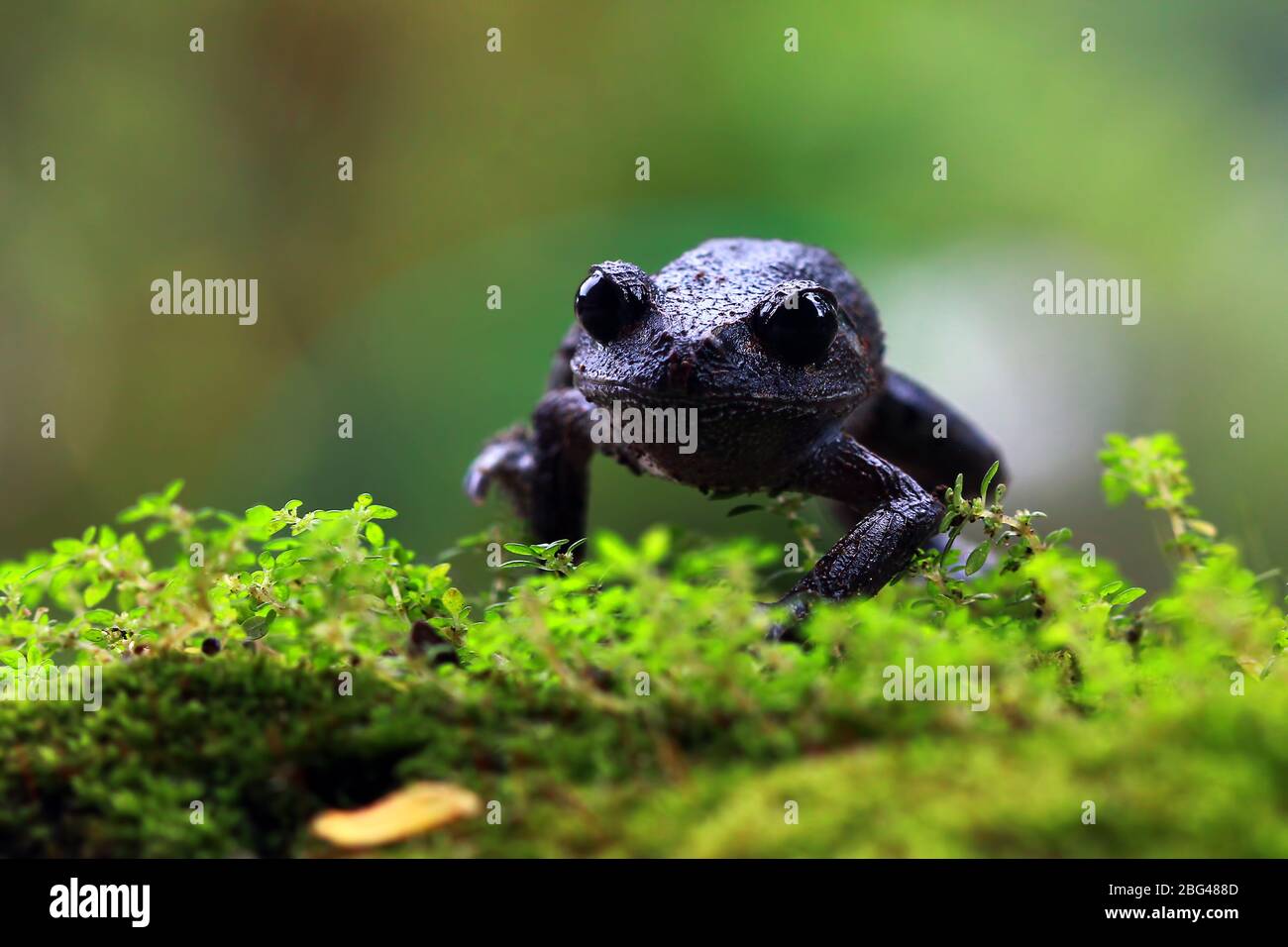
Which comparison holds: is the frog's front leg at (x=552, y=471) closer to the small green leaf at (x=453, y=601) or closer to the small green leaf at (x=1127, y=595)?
the small green leaf at (x=453, y=601)

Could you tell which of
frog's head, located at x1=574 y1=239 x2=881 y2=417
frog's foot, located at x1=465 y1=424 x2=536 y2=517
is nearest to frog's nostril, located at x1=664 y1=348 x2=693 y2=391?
frog's head, located at x1=574 y1=239 x2=881 y2=417

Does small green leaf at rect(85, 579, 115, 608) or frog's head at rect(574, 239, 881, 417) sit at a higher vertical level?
frog's head at rect(574, 239, 881, 417)

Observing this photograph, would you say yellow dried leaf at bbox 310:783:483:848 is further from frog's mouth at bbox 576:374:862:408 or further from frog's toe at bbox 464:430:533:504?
frog's toe at bbox 464:430:533:504

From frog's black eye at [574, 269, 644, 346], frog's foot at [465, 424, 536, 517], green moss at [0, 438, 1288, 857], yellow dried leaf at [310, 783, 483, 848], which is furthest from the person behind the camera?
frog's foot at [465, 424, 536, 517]

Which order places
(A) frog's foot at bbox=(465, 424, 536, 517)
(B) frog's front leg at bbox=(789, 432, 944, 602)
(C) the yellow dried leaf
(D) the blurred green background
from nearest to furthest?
1. (C) the yellow dried leaf
2. (B) frog's front leg at bbox=(789, 432, 944, 602)
3. (A) frog's foot at bbox=(465, 424, 536, 517)
4. (D) the blurred green background

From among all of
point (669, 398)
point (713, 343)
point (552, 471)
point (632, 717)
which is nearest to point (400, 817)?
point (632, 717)

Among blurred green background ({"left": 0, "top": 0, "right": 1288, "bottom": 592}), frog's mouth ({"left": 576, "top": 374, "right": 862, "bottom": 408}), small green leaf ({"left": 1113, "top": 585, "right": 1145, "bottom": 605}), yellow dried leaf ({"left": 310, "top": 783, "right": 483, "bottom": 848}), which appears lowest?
yellow dried leaf ({"left": 310, "top": 783, "right": 483, "bottom": 848})
